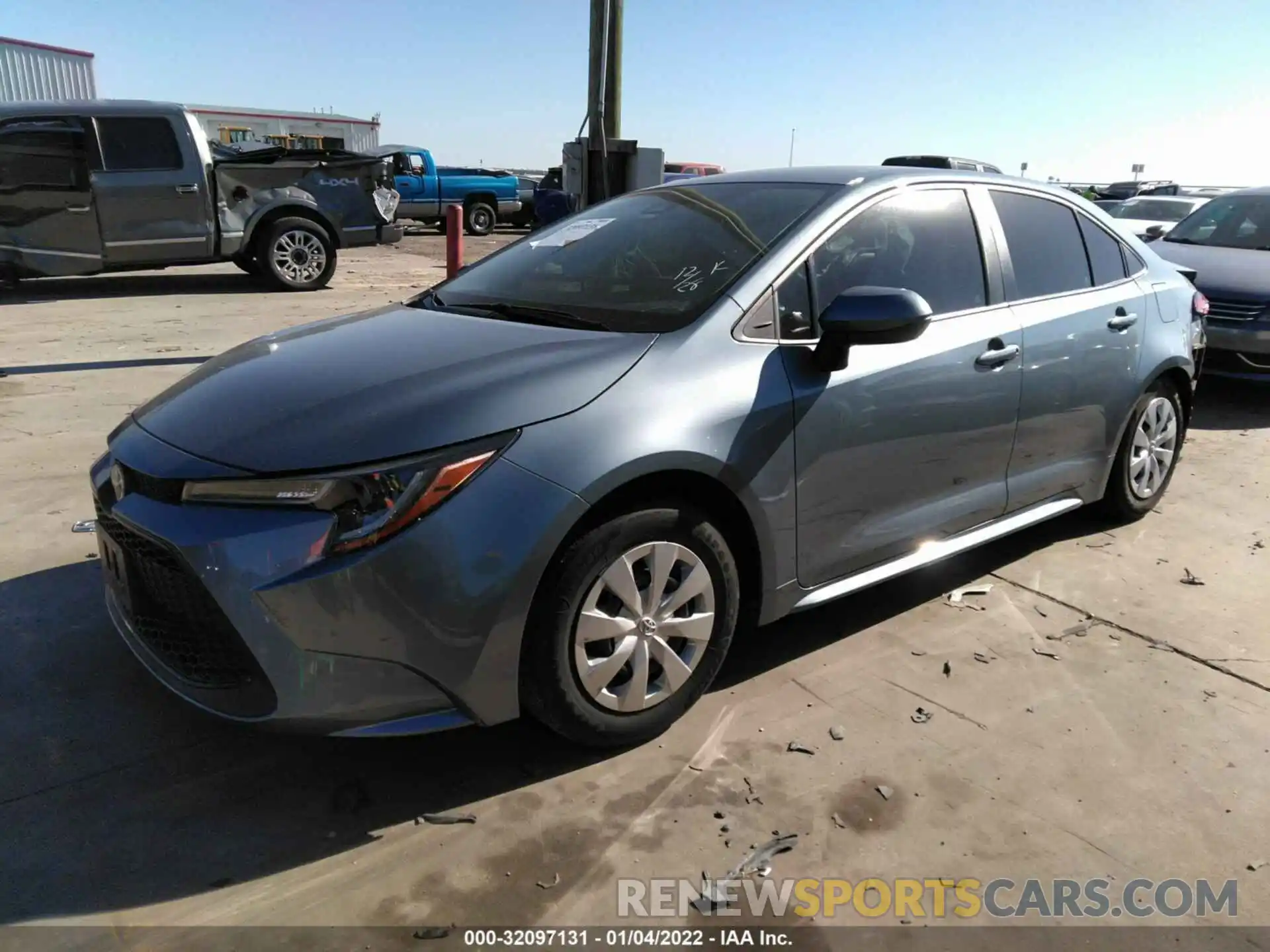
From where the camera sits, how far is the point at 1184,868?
7.89 feet

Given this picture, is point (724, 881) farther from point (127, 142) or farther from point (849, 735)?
point (127, 142)

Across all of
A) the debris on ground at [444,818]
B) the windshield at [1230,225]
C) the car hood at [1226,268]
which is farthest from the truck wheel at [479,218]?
the debris on ground at [444,818]

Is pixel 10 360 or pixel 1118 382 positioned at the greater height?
pixel 1118 382

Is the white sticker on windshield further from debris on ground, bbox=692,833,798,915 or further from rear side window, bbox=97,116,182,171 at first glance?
rear side window, bbox=97,116,182,171

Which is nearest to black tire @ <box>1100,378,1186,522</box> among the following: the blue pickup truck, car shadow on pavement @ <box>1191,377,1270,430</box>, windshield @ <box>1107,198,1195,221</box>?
car shadow on pavement @ <box>1191,377,1270,430</box>

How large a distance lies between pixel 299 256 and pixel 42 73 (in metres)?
16.7

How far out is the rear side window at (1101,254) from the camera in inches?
167

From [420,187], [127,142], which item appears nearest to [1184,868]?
[127,142]

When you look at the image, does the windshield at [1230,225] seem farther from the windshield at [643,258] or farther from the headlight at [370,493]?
the headlight at [370,493]

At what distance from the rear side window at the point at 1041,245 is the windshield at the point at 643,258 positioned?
0.95m

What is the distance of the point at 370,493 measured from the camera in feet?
7.45

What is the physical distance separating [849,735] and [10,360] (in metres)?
7.46

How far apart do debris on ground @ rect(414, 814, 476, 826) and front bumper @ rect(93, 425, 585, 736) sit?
277 mm

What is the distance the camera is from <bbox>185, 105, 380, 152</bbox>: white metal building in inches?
1342
